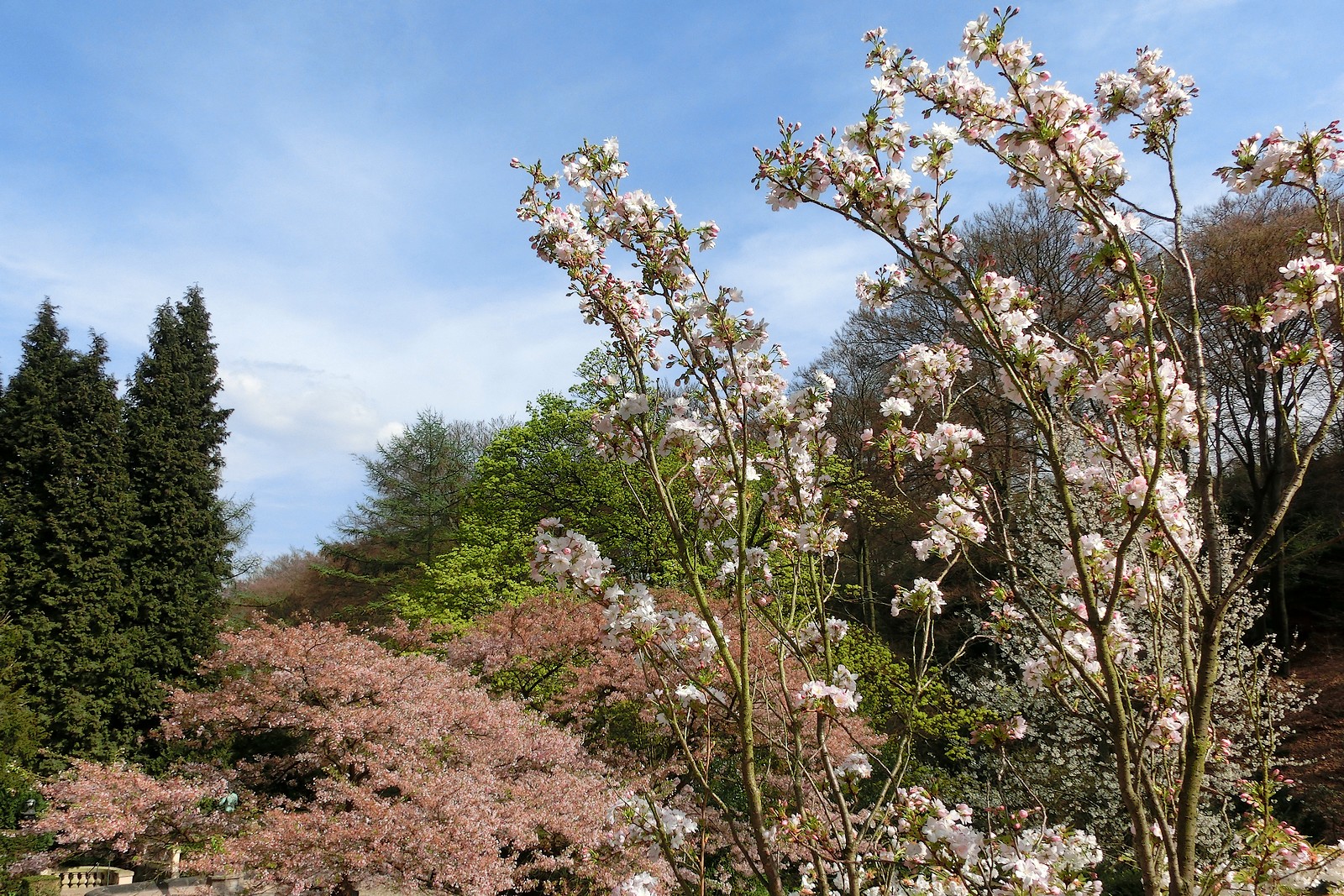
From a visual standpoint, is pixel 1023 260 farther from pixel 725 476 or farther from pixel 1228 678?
pixel 725 476

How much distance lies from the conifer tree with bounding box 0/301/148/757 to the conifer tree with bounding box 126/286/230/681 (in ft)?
1.20

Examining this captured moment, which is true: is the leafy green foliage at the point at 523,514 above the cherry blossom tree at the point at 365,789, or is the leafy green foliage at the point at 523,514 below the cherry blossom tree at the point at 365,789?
above

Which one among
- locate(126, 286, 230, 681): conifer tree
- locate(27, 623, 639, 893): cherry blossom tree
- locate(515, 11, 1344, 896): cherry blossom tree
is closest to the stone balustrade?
locate(126, 286, 230, 681): conifer tree

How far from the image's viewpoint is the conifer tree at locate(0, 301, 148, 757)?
13595mm

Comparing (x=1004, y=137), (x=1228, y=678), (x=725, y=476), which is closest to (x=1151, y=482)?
(x=1004, y=137)

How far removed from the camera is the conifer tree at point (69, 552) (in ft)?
44.6

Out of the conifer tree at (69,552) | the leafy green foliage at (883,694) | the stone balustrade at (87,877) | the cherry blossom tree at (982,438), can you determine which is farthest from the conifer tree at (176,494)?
the cherry blossom tree at (982,438)

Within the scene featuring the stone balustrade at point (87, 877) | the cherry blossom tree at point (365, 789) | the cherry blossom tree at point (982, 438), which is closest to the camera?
the cherry blossom tree at point (982, 438)

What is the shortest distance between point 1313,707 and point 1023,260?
730cm

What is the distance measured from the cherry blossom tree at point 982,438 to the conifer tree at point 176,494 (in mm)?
15497

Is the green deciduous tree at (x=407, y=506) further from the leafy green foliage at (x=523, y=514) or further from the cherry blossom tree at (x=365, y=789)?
the cherry blossom tree at (x=365, y=789)

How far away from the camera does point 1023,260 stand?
12.8 meters

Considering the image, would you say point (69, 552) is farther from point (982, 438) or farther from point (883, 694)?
point (982, 438)

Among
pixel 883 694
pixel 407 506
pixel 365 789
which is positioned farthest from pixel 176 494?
pixel 883 694
